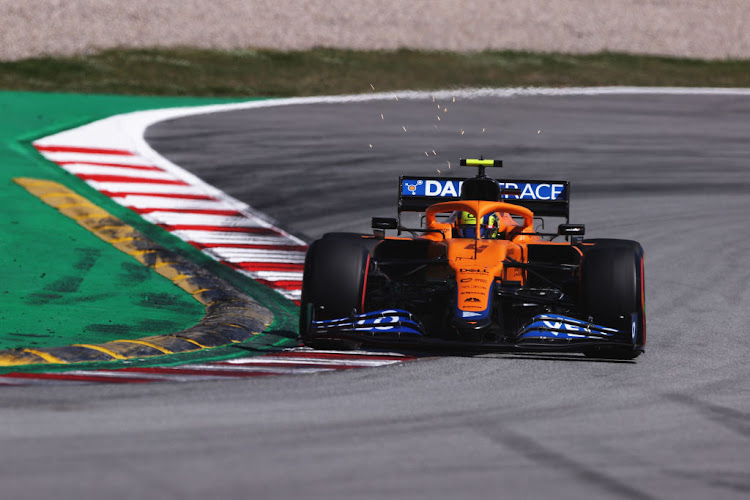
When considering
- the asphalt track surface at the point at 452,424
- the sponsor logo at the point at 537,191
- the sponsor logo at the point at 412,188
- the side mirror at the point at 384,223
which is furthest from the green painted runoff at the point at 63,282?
the sponsor logo at the point at 537,191

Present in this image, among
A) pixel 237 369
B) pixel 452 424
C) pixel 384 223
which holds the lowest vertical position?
pixel 452 424

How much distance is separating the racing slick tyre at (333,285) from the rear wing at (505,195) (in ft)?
5.58

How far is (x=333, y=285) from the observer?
9219mm

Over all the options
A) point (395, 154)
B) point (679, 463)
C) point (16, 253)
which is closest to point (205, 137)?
point (395, 154)

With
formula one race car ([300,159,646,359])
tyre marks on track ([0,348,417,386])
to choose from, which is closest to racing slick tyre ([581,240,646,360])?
formula one race car ([300,159,646,359])

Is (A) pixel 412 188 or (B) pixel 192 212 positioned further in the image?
(B) pixel 192 212

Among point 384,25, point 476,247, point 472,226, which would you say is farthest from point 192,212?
point 384,25

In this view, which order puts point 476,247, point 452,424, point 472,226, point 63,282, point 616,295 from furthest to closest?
point 63,282
point 472,226
point 476,247
point 616,295
point 452,424

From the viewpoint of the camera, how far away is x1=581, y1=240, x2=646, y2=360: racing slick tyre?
29.7ft

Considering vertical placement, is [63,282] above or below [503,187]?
below

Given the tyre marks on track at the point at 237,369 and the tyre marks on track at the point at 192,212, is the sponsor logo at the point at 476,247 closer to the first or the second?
the tyre marks on track at the point at 237,369

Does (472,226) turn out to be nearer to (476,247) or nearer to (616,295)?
(476,247)

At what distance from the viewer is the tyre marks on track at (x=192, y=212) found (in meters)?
13.0

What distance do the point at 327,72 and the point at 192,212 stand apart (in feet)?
36.1
